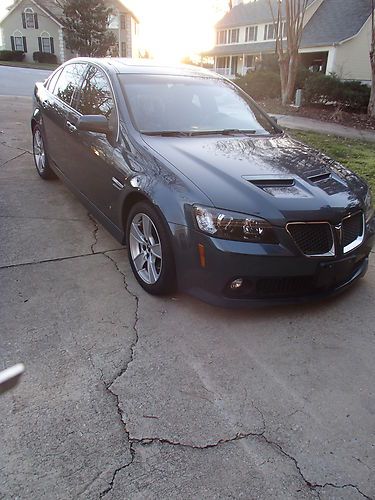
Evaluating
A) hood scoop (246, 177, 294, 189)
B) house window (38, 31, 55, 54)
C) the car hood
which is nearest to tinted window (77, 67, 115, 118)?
the car hood

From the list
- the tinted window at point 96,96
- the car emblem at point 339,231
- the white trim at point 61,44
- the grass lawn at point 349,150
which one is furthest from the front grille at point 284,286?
the white trim at point 61,44

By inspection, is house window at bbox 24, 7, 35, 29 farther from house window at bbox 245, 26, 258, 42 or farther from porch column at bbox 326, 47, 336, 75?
porch column at bbox 326, 47, 336, 75

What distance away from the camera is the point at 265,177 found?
3168mm

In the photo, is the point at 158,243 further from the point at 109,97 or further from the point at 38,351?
the point at 109,97

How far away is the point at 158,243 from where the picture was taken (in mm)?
3303

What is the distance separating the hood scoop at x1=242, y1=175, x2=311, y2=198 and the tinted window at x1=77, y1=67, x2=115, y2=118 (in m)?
1.61

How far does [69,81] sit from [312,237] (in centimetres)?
373

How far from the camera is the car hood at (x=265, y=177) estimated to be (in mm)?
2900

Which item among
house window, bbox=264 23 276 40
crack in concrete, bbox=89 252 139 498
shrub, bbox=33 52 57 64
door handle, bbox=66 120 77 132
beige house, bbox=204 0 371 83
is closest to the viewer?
crack in concrete, bbox=89 252 139 498

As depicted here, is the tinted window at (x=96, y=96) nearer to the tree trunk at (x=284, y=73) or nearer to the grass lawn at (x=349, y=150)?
the grass lawn at (x=349, y=150)

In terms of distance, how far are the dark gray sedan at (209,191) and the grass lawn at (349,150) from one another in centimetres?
318

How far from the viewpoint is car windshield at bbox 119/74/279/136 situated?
3.90m

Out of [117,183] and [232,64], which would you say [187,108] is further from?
[232,64]

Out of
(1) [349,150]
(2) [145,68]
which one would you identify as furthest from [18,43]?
(2) [145,68]
